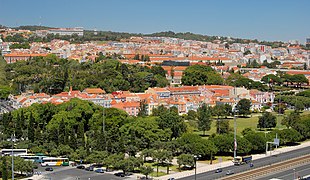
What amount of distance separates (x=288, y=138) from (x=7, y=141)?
52.2 feet

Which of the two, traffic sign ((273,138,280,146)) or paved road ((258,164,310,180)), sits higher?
traffic sign ((273,138,280,146))

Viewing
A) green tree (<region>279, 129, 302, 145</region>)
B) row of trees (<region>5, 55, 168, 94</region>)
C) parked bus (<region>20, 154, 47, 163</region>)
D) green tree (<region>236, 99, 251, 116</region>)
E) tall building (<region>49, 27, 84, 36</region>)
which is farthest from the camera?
tall building (<region>49, 27, 84, 36</region>)

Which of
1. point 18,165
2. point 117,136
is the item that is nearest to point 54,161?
point 18,165

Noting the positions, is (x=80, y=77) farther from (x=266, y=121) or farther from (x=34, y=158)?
(x=34, y=158)

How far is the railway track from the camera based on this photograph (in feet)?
72.3

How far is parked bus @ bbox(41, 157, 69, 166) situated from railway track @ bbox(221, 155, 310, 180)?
8.17m

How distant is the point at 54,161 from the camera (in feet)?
82.7

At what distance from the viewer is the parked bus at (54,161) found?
2511 centimetres

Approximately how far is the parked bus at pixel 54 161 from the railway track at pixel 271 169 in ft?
26.8

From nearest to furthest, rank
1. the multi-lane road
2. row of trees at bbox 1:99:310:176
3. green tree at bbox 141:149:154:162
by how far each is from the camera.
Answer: green tree at bbox 141:149:154:162 < row of trees at bbox 1:99:310:176 < the multi-lane road

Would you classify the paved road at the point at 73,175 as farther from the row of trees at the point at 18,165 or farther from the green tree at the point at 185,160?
the green tree at the point at 185,160

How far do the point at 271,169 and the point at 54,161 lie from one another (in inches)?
407

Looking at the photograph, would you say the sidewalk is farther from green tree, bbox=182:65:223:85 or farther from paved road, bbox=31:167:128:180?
green tree, bbox=182:65:223:85

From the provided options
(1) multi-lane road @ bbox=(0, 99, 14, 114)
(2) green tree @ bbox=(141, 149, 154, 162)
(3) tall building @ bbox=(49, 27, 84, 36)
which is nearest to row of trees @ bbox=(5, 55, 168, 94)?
(1) multi-lane road @ bbox=(0, 99, 14, 114)
